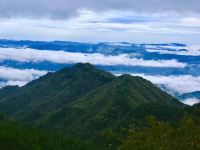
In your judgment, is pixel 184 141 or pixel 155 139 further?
pixel 155 139

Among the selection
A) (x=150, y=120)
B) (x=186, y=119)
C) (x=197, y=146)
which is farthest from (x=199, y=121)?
(x=197, y=146)

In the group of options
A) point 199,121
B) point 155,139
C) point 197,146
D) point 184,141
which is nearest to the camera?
point 197,146

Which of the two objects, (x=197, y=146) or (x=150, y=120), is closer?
(x=197, y=146)

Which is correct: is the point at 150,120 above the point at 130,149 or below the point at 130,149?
above

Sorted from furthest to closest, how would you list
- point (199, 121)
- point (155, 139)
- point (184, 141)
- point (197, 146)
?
point (199, 121)
point (155, 139)
point (184, 141)
point (197, 146)

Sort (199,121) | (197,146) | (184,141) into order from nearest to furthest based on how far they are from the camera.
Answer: (197,146)
(184,141)
(199,121)

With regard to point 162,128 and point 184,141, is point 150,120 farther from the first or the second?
point 184,141

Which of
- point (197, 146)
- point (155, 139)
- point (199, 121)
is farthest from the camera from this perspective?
point (199, 121)

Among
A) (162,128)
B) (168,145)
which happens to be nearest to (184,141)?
(168,145)

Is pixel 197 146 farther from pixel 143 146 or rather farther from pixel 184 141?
pixel 143 146
